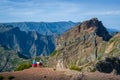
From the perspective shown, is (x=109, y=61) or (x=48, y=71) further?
(x=109, y=61)

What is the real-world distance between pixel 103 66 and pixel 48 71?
111277 mm

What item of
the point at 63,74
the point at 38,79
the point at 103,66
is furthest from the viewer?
the point at 103,66

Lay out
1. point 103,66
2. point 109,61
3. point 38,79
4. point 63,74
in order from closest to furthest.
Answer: point 38,79 < point 63,74 < point 103,66 < point 109,61

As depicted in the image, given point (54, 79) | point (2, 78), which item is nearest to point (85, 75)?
point (54, 79)

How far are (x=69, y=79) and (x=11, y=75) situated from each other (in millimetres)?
9636

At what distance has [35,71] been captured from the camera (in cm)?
6012

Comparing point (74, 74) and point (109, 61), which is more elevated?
point (74, 74)

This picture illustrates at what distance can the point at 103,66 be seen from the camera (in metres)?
169

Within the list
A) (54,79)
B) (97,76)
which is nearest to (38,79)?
(54,79)

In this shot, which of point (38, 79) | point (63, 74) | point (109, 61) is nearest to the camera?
point (38, 79)

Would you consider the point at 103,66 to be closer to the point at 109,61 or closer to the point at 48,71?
the point at 109,61

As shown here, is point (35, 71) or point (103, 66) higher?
point (35, 71)

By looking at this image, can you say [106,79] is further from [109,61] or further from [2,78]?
[109,61]

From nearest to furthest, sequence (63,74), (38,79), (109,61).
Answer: (38,79)
(63,74)
(109,61)
